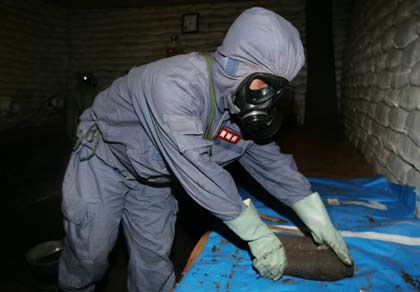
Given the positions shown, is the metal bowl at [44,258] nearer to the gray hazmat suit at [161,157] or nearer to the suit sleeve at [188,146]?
the gray hazmat suit at [161,157]

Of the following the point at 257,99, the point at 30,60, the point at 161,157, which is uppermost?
the point at 30,60

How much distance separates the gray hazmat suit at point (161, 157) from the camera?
45.9 inches

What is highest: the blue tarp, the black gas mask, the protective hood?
the protective hood

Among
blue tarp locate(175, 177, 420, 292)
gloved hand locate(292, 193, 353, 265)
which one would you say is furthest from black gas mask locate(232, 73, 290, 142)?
blue tarp locate(175, 177, 420, 292)

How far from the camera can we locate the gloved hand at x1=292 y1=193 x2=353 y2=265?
1.51 m

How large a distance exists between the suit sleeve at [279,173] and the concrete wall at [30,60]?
21.0ft

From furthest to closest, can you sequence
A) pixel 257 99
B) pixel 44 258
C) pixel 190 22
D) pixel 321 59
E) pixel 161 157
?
pixel 190 22 < pixel 321 59 < pixel 44 258 < pixel 161 157 < pixel 257 99

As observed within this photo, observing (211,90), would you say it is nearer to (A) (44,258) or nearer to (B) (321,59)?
(A) (44,258)

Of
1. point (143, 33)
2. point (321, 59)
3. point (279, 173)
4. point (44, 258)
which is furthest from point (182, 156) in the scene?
point (143, 33)

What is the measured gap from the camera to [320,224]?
1.53 metres

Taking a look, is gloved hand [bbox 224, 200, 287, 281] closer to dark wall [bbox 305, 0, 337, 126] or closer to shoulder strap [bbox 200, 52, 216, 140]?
shoulder strap [bbox 200, 52, 216, 140]

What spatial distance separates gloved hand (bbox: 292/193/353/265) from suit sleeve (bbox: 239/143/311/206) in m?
0.04

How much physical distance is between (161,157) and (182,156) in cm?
29

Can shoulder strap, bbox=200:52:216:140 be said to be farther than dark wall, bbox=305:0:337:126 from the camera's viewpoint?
No
